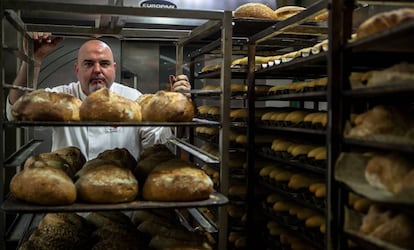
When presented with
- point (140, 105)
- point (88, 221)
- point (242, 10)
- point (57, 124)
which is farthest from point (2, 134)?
point (242, 10)

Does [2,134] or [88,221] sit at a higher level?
[2,134]

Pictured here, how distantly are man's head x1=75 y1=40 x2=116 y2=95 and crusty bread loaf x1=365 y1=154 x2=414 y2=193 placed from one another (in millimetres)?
1951

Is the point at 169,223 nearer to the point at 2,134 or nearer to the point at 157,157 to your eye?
the point at 157,157

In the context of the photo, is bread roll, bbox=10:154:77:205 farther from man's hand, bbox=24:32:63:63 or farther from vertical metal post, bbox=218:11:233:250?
man's hand, bbox=24:32:63:63

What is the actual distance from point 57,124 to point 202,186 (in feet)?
1.97

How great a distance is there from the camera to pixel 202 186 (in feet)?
6.02

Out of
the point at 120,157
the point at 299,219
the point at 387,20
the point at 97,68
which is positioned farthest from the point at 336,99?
the point at 97,68

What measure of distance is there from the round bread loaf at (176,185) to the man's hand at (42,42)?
4.01ft

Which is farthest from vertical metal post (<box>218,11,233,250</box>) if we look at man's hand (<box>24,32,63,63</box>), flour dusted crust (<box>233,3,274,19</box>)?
man's hand (<box>24,32,63,63</box>)

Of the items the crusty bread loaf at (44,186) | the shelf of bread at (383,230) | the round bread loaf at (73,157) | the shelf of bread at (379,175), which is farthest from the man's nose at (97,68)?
the shelf of bread at (383,230)

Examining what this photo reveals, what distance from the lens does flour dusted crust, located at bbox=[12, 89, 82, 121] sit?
1726mm

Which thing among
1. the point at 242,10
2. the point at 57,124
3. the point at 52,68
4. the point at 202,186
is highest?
the point at 242,10

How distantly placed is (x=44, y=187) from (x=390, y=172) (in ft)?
3.81

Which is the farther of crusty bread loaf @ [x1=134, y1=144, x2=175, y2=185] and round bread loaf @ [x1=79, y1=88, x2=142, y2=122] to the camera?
crusty bread loaf @ [x1=134, y1=144, x2=175, y2=185]
